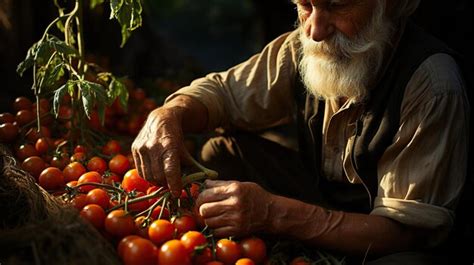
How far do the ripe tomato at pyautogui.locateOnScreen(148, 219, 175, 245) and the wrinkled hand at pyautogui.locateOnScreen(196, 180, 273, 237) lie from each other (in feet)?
0.57

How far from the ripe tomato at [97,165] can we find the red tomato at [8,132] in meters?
0.44

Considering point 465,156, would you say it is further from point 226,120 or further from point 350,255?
point 226,120

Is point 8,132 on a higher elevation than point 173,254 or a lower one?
higher

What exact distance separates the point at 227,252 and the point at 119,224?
1.32ft

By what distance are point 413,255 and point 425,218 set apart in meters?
0.17

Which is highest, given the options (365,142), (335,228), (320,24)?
(320,24)

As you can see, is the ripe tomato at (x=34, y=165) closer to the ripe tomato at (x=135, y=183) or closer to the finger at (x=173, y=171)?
the ripe tomato at (x=135, y=183)

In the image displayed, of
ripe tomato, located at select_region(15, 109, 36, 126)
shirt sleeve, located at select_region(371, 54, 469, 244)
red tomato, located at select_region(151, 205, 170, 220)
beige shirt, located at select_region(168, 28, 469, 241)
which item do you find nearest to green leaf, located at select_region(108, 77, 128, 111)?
ripe tomato, located at select_region(15, 109, 36, 126)

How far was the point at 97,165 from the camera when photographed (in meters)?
2.52

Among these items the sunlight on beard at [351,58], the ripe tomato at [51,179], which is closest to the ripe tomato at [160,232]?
the ripe tomato at [51,179]

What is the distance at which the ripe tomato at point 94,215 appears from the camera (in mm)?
1963

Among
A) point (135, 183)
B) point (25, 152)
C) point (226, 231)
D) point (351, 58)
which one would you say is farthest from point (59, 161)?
point (351, 58)

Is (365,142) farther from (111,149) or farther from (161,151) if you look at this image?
(111,149)

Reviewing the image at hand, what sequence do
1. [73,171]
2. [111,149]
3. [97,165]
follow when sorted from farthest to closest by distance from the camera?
[111,149] < [97,165] < [73,171]
